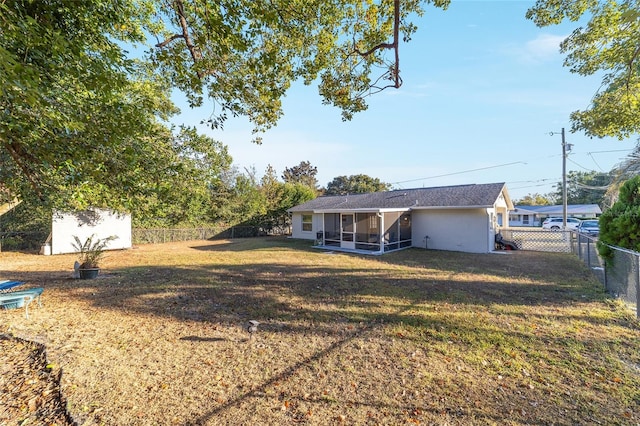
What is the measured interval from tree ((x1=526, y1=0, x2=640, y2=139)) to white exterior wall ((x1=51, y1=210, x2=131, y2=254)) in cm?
2109

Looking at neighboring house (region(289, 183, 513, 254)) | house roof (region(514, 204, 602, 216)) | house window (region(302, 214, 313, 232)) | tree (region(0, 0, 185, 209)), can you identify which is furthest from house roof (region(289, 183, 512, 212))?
house roof (region(514, 204, 602, 216))

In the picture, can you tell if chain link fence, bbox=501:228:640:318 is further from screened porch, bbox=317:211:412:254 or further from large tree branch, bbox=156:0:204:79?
large tree branch, bbox=156:0:204:79

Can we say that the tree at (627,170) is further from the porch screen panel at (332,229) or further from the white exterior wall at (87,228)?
the white exterior wall at (87,228)

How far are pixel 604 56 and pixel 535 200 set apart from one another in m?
68.5

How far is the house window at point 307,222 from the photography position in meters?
22.6

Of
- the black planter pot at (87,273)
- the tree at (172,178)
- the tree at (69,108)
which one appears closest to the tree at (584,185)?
the tree at (172,178)

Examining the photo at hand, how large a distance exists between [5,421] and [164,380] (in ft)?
4.37

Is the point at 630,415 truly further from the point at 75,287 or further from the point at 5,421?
the point at 75,287

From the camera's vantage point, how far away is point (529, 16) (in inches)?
286

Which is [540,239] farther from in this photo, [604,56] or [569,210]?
[569,210]

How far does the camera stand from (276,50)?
244 inches

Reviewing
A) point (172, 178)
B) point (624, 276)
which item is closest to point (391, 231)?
point (624, 276)

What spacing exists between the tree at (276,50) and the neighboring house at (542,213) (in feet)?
136

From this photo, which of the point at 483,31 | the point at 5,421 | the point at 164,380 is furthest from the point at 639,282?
the point at 5,421
